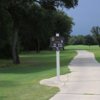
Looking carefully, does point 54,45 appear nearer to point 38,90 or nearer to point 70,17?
point 38,90

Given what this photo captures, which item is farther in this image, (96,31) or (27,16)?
(96,31)

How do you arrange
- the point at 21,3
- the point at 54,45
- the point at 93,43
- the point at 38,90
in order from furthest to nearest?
the point at 93,43, the point at 21,3, the point at 54,45, the point at 38,90

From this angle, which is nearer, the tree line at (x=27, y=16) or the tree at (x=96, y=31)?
the tree line at (x=27, y=16)

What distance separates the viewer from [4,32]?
4306 cm

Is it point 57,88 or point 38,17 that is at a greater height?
point 38,17

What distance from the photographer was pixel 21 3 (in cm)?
4078

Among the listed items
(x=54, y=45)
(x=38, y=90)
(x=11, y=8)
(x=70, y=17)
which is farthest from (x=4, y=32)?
(x=70, y=17)

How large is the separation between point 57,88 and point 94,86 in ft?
5.06

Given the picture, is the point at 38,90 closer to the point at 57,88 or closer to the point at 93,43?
the point at 57,88

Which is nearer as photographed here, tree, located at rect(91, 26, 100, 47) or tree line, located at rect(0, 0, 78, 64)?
tree line, located at rect(0, 0, 78, 64)

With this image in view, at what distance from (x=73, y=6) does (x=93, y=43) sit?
144m

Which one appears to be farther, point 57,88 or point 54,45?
point 54,45

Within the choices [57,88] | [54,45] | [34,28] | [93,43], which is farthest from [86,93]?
[93,43]

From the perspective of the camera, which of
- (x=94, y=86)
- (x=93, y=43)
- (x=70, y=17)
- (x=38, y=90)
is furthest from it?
(x=93, y=43)
